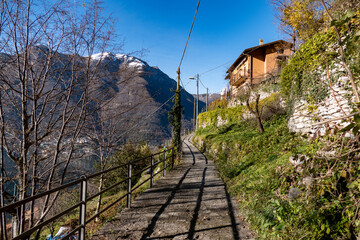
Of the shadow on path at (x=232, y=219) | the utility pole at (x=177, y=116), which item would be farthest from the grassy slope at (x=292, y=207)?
the utility pole at (x=177, y=116)

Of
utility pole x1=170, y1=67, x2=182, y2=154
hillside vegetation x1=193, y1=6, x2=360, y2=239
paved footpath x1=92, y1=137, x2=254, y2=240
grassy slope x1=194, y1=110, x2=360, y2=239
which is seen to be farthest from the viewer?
utility pole x1=170, y1=67, x2=182, y2=154

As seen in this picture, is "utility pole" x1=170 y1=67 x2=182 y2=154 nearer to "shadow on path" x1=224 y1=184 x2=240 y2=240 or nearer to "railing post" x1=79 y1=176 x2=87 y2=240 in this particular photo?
"shadow on path" x1=224 y1=184 x2=240 y2=240

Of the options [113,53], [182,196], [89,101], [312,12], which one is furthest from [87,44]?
[312,12]

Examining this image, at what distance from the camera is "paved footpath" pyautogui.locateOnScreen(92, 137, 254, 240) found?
3568mm

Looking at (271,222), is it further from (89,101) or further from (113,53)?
(113,53)

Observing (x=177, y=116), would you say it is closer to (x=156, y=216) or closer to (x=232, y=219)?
(x=156, y=216)

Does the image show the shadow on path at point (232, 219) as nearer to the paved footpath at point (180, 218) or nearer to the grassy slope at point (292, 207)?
the paved footpath at point (180, 218)

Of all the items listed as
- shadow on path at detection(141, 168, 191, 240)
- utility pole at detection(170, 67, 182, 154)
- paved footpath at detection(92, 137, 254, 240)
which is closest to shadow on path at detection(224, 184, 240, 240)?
paved footpath at detection(92, 137, 254, 240)

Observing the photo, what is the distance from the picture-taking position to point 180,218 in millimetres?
4223

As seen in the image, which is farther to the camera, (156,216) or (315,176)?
(156,216)

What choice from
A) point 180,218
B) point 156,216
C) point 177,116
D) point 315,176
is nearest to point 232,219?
point 180,218

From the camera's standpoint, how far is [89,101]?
440 centimetres

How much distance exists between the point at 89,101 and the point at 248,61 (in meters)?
26.2

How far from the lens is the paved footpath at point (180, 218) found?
3.57 meters
